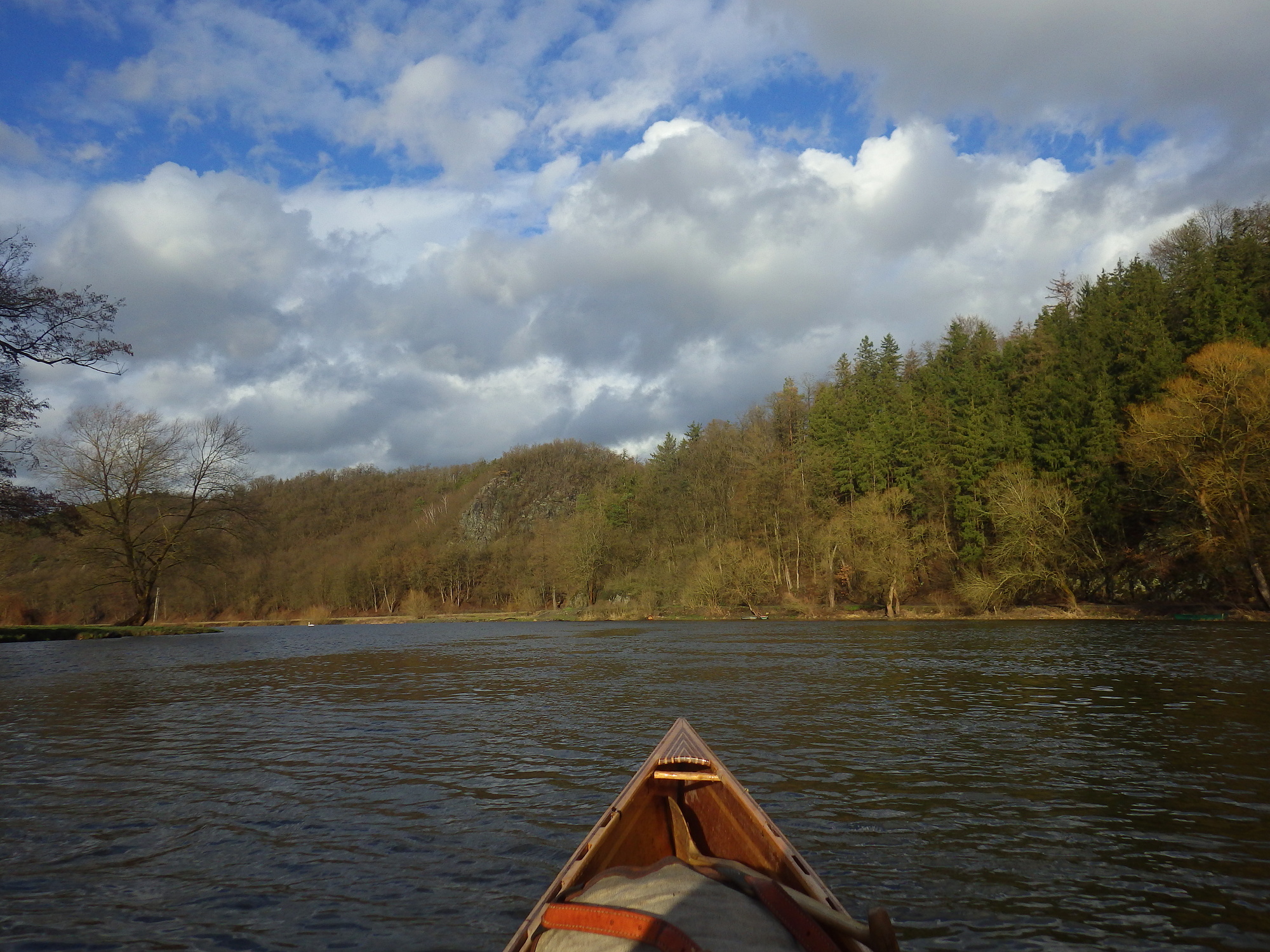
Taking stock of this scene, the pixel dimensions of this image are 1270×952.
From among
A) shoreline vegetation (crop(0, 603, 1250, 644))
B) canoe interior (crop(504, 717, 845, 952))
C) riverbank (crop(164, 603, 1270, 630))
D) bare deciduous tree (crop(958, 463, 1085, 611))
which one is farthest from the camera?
bare deciduous tree (crop(958, 463, 1085, 611))

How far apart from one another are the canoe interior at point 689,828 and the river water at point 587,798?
1.00 m

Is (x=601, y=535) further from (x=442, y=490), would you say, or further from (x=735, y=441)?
(x=442, y=490)

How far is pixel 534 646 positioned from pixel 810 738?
1150 inches

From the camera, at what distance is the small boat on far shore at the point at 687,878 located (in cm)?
384

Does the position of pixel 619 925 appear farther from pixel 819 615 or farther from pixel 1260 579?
pixel 819 615

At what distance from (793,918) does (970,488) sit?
5453 centimetres

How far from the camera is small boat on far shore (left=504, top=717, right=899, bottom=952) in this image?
384 centimetres

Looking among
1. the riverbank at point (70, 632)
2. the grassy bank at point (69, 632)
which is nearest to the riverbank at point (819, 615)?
the riverbank at point (70, 632)

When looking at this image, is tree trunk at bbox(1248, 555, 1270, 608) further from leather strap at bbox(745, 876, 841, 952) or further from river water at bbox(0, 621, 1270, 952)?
leather strap at bbox(745, 876, 841, 952)

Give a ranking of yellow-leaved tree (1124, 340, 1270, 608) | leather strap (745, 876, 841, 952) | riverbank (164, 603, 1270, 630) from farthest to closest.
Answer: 1. riverbank (164, 603, 1270, 630)
2. yellow-leaved tree (1124, 340, 1270, 608)
3. leather strap (745, 876, 841, 952)

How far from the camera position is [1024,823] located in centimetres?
802

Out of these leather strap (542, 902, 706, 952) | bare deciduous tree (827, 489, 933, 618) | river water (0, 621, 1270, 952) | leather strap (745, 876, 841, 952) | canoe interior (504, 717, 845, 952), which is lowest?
river water (0, 621, 1270, 952)

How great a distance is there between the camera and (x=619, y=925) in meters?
3.88

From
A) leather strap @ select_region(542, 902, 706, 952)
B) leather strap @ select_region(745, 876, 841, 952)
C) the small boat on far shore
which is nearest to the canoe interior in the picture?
the small boat on far shore
